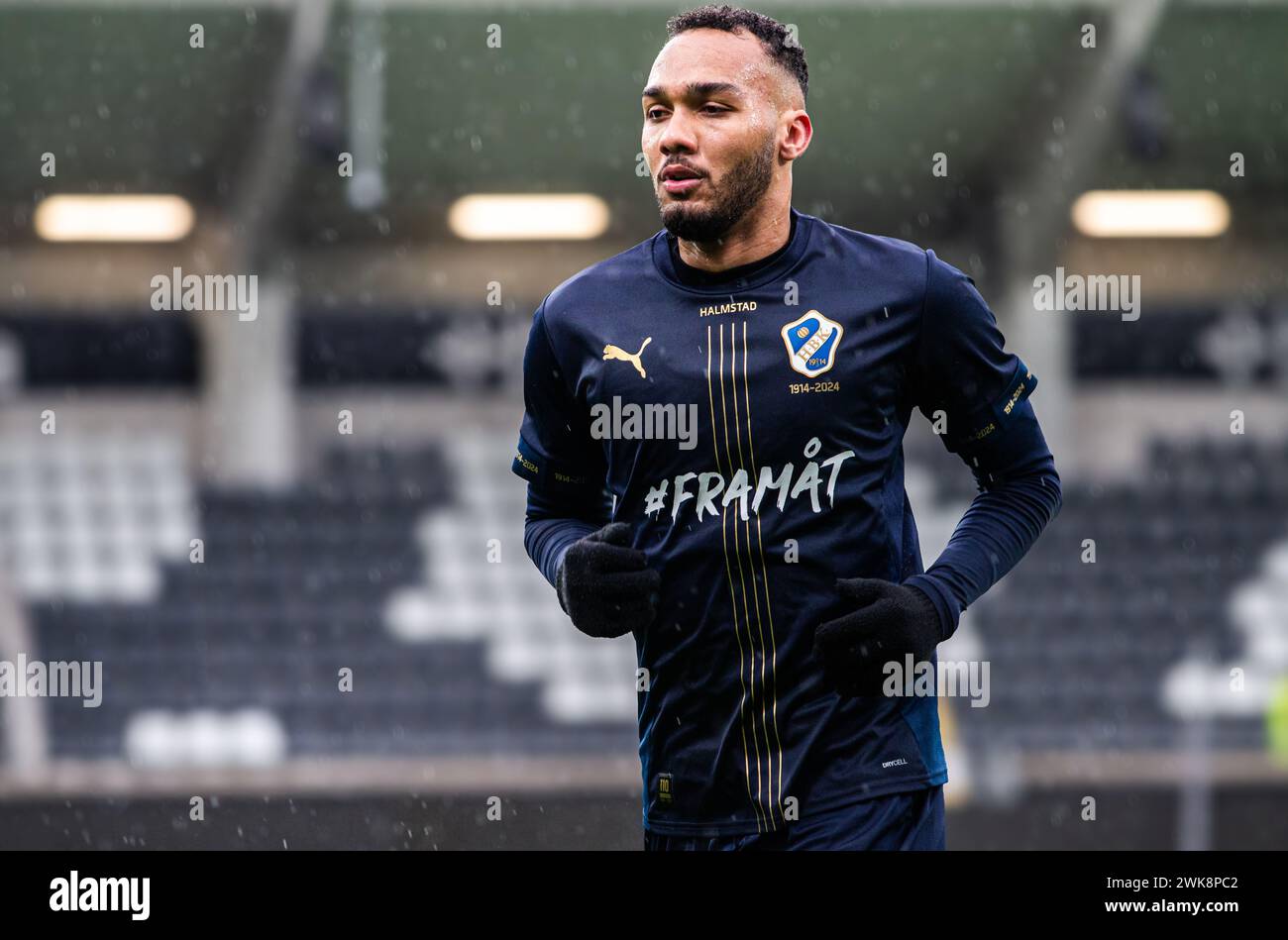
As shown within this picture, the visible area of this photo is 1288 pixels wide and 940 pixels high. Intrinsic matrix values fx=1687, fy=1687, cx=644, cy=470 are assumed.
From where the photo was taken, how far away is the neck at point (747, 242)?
259 centimetres

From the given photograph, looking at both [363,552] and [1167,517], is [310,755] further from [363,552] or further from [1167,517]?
[1167,517]

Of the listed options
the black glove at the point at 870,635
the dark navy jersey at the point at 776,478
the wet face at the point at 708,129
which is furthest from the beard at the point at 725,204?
the black glove at the point at 870,635

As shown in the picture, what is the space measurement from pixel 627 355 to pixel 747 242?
0.84 feet

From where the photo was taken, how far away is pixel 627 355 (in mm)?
2568

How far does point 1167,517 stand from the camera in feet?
40.5

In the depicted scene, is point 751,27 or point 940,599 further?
point 751,27

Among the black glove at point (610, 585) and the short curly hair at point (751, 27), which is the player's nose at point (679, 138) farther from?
the black glove at point (610, 585)

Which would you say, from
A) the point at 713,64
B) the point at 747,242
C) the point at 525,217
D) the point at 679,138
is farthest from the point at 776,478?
the point at 525,217

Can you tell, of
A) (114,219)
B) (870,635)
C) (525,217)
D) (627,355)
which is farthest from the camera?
(525,217)

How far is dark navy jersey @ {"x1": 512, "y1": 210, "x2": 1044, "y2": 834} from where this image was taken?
246cm

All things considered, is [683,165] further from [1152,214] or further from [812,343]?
[1152,214]

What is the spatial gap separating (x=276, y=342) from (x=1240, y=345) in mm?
7921

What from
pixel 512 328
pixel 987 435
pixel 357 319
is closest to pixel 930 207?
pixel 512 328

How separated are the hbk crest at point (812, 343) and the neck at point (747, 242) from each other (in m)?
0.15
